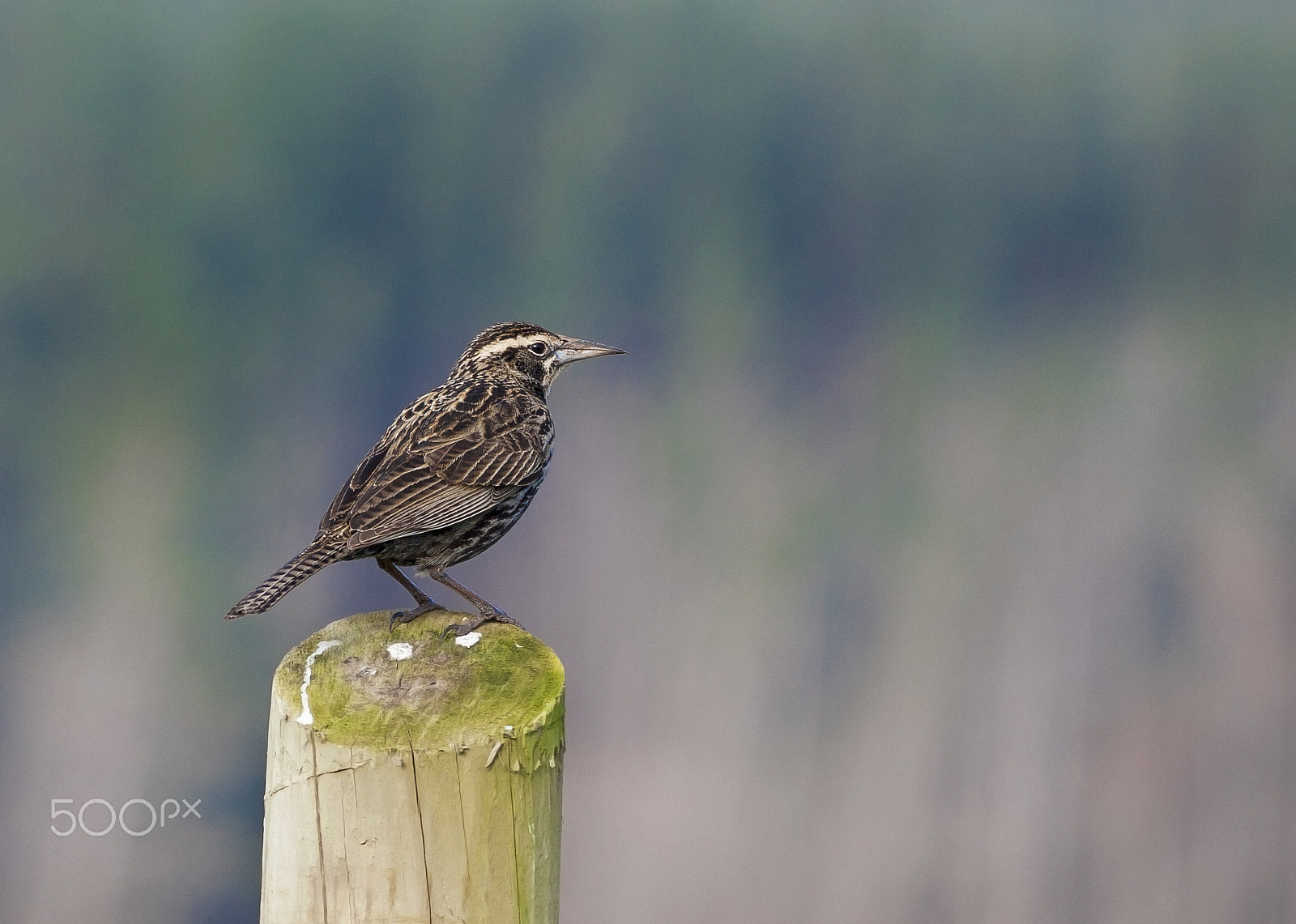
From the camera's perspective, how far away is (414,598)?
4590 millimetres

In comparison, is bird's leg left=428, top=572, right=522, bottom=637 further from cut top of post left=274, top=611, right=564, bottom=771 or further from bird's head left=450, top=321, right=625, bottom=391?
bird's head left=450, top=321, right=625, bottom=391

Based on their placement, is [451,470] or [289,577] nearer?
[289,577]

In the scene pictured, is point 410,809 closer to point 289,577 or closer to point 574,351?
point 289,577

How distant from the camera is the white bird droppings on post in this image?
3.07m

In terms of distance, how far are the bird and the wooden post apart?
71 cm

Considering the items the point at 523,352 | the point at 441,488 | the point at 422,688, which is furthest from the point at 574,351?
the point at 422,688

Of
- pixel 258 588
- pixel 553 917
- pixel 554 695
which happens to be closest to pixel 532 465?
pixel 258 588

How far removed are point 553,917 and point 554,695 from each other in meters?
0.56

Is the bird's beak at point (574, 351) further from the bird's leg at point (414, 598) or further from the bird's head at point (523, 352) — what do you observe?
the bird's leg at point (414, 598)

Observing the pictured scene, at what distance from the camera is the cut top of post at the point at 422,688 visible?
3.04 metres

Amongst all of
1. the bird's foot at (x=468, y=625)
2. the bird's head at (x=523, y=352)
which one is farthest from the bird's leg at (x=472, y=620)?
the bird's head at (x=523, y=352)

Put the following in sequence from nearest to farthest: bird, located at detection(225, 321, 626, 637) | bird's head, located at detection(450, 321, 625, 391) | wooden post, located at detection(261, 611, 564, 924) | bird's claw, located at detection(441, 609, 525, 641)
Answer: wooden post, located at detection(261, 611, 564, 924), bird's claw, located at detection(441, 609, 525, 641), bird, located at detection(225, 321, 626, 637), bird's head, located at detection(450, 321, 625, 391)

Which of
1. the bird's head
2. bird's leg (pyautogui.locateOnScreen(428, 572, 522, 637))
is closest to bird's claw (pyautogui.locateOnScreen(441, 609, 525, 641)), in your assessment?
bird's leg (pyautogui.locateOnScreen(428, 572, 522, 637))

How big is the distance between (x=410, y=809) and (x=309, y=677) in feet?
1.72
